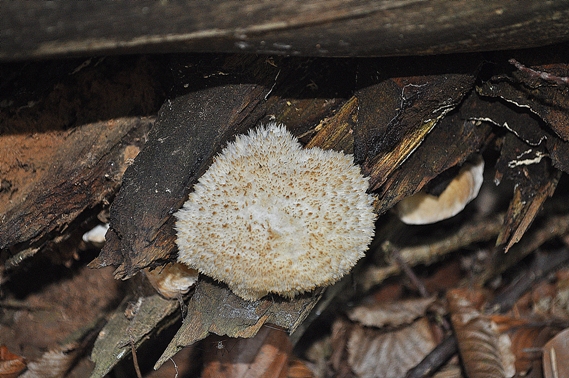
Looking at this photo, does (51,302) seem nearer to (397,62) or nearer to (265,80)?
(265,80)

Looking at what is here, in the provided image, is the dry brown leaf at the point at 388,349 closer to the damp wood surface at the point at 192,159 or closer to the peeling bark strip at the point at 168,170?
the damp wood surface at the point at 192,159

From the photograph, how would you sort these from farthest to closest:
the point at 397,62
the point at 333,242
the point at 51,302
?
the point at 51,302 → the point at 397,62 → the point at 333,242

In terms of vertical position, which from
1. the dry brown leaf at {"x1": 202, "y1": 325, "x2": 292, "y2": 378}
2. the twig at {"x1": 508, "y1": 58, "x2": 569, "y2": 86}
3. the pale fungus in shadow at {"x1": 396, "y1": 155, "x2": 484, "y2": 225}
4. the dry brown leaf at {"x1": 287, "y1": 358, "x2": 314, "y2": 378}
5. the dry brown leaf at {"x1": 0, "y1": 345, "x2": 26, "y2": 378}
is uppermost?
the twig at {"x1": 508, "y1": 58, "x2": 569, "y2": 86}

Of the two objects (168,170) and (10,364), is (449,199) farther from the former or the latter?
(10,364)

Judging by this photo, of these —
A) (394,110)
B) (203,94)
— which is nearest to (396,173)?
(394,110)

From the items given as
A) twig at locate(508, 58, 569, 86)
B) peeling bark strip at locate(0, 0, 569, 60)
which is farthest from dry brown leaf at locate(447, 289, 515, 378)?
peeling bark strip at locate(0, 0, 569, 60)

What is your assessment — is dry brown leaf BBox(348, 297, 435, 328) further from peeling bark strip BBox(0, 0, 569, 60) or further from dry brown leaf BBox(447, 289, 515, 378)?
peeling bark strip BBox(0, 0, 569, 60)
